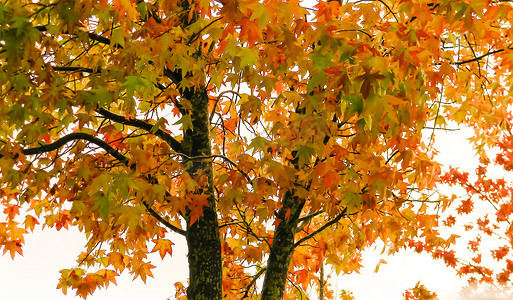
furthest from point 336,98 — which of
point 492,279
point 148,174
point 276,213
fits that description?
point 492,279

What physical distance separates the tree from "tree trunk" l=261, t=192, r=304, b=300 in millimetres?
15

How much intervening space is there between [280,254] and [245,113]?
5.57 ft

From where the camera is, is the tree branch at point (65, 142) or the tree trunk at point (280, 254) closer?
the tree branch at point (65, 142)

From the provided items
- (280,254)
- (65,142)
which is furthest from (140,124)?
(280,254)

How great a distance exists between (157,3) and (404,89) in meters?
2.51

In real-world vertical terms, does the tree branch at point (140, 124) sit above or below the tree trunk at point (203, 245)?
above

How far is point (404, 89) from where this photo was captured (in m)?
2.94

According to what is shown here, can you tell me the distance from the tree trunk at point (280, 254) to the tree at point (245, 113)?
0.05 ft

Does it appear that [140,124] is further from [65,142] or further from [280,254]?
[280,254]

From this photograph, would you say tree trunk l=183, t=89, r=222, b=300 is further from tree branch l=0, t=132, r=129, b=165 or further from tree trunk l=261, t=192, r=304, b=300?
tree branch l=0, t=132, r=129, b=165

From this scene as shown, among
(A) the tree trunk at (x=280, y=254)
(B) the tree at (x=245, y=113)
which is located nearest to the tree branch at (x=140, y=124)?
(B) the tree at (x=245, y=113)

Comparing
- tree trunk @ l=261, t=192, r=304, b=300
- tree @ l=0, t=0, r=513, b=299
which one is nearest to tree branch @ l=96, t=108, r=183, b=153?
tree @ l=0, t=0, r=513, b=299

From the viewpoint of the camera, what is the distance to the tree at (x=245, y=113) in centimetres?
303

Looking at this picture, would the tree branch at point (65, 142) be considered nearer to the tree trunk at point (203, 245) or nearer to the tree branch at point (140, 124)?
the tree branch at point (140, 124)
